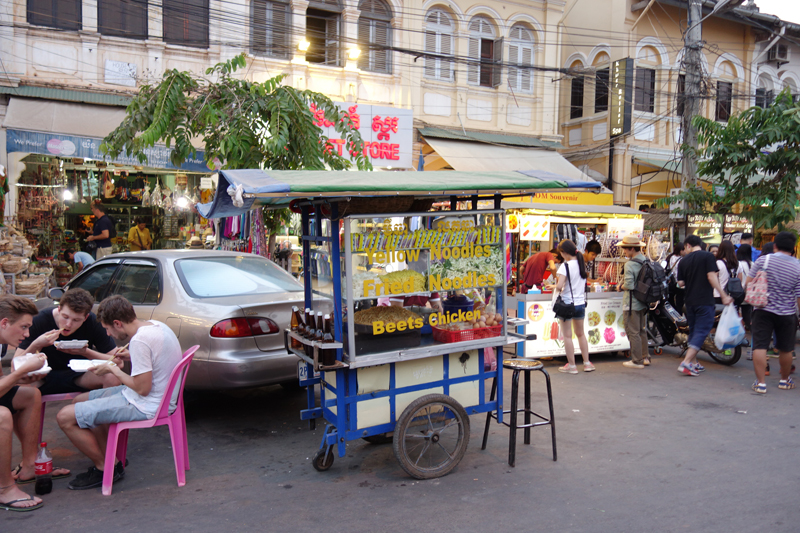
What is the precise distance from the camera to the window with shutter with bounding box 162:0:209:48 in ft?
42.2

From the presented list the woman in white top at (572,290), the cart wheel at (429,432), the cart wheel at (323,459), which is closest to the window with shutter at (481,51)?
the woman in white top at (572,290)

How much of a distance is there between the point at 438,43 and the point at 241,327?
13.1 m

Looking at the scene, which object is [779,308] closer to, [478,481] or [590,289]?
[590,289]

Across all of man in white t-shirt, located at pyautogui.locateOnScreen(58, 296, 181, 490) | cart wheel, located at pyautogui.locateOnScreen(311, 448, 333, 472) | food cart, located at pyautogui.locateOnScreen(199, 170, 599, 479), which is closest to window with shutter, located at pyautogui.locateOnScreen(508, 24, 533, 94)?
food cart, located at pyautogui.locateOnScreen(199, 170, 599, 479)

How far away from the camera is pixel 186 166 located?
12148mm

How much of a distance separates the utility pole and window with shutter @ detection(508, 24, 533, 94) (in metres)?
5.34

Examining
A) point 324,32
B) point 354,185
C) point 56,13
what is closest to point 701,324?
point 354,185

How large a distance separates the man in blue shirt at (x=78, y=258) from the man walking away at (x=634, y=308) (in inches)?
365

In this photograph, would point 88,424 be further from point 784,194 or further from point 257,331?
point 784,194

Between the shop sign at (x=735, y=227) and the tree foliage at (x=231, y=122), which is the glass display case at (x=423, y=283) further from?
the shop sign at (x=735, y=227)

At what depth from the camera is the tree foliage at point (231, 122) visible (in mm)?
8094

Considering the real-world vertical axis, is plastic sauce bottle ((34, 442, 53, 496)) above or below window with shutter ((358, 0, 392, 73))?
below

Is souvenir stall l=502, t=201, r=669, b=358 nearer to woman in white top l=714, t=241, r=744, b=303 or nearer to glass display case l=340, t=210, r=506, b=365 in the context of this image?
woman in white top l=714, t=241, r=744, b=303

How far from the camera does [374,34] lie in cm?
1519
